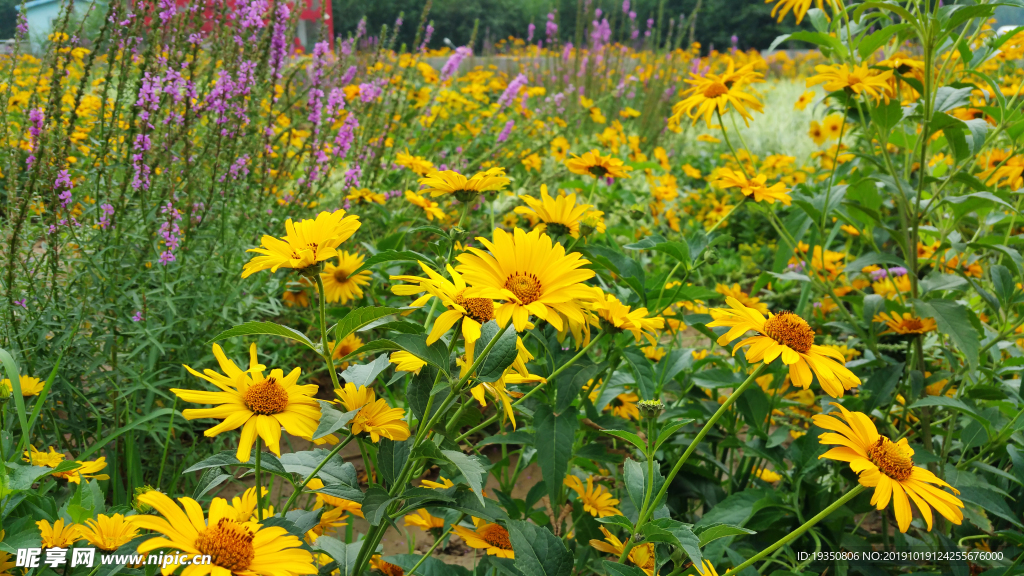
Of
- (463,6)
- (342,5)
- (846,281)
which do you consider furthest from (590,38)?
(463,6)

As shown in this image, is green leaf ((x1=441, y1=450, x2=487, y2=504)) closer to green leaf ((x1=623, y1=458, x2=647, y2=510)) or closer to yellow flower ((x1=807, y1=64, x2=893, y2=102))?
green leaf ((x1=623, y1=458, x2=647, y2=510))

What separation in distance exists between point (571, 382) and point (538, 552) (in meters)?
0.34

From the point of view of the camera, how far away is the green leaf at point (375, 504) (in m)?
0.75

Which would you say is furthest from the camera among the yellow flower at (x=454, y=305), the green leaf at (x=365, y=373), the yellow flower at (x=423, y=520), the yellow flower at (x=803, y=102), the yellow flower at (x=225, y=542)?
the yellow flower at (x=803, y=102)

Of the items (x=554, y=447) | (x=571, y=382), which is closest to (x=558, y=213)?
(x=571, y=382)

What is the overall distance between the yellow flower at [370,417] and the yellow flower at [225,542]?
0.16 m

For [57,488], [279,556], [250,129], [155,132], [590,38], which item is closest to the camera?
[279,556]

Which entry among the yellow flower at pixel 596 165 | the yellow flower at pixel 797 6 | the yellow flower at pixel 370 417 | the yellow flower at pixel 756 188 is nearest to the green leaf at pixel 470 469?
the yellow flower at pixel 370 417

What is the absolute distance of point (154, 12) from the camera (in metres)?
1.67

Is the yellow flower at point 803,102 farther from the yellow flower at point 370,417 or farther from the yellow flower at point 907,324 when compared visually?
the yellow flower at point 370,417

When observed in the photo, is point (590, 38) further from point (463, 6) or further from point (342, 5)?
point (463, 6)

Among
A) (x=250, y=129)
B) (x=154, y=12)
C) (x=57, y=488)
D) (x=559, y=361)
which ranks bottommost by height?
(x=57, y=488)

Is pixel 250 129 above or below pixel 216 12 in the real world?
below

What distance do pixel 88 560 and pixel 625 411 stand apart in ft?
3.62
